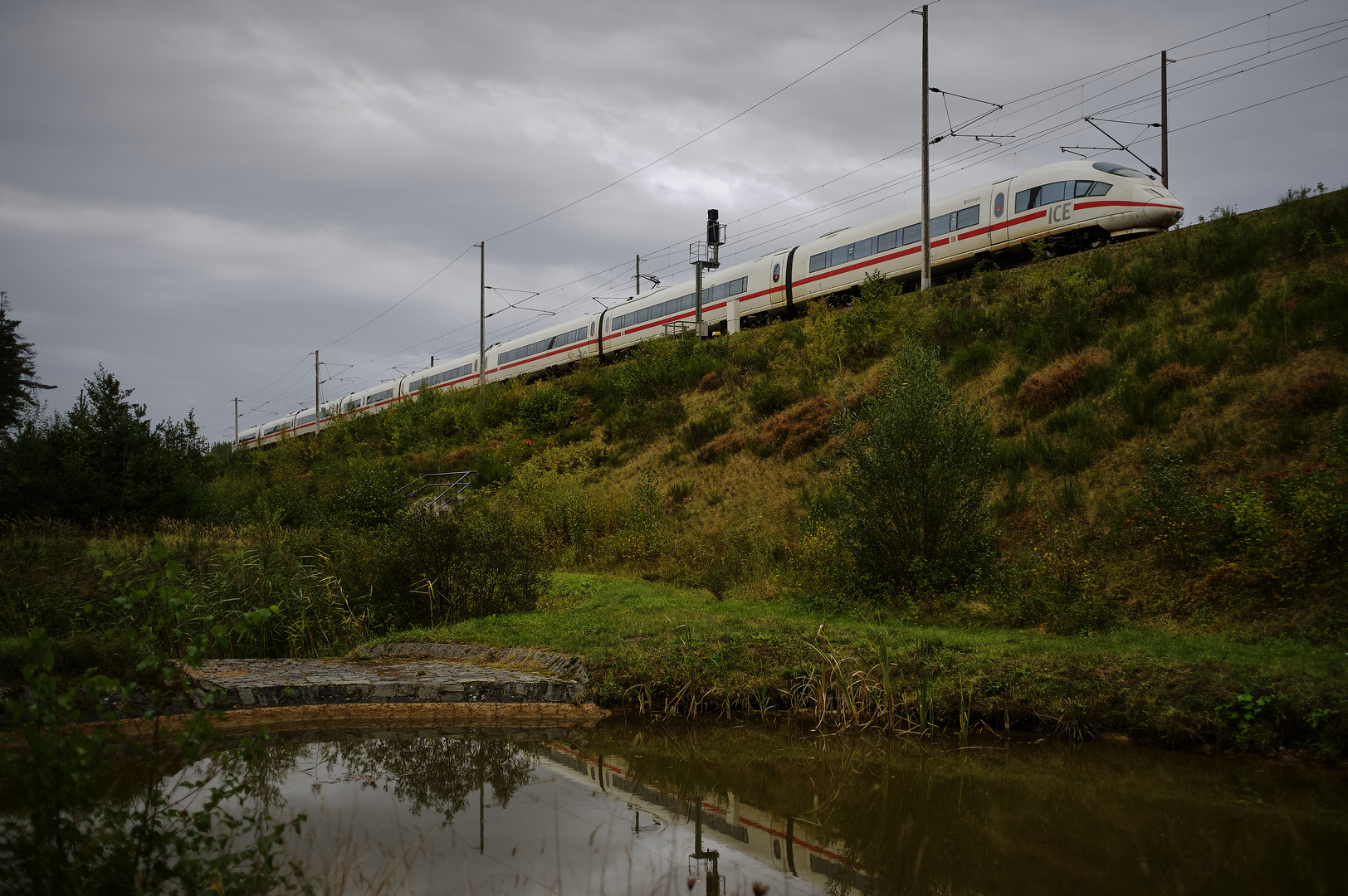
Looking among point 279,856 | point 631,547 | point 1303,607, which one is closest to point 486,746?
point 279,856

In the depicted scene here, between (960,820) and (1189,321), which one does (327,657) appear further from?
(1189,321)

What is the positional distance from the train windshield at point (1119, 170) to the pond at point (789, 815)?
18157 millimetres

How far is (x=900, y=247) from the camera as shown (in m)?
26.1

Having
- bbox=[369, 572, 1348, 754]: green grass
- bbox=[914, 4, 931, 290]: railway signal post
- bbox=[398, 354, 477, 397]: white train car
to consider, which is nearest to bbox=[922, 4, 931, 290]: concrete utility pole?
bbox=[914, 4, 931, 290]: railway signal post

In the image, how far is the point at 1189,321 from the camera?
711 inches

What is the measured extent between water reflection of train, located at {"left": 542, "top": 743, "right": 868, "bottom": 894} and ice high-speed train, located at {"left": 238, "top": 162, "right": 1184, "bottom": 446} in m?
20.1

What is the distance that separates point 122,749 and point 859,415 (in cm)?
1722

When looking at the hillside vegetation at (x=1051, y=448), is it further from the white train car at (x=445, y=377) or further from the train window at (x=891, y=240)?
the white train car at (x=445, y=377)

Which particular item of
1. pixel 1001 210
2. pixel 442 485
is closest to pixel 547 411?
pixel 442 485

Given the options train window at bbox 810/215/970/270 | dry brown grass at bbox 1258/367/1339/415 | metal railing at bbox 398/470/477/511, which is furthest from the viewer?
metal railing at bbox 398/470/477/511

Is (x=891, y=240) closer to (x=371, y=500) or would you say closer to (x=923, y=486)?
(x=923, y=486)

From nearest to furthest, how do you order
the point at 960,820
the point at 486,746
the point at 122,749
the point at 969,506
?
the point at 960,820 < the point at 122,749 < the point at 486,746 < the point at 969,506

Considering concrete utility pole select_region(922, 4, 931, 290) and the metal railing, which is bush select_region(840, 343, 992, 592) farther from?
the metal railing

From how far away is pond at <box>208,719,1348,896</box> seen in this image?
549cm
